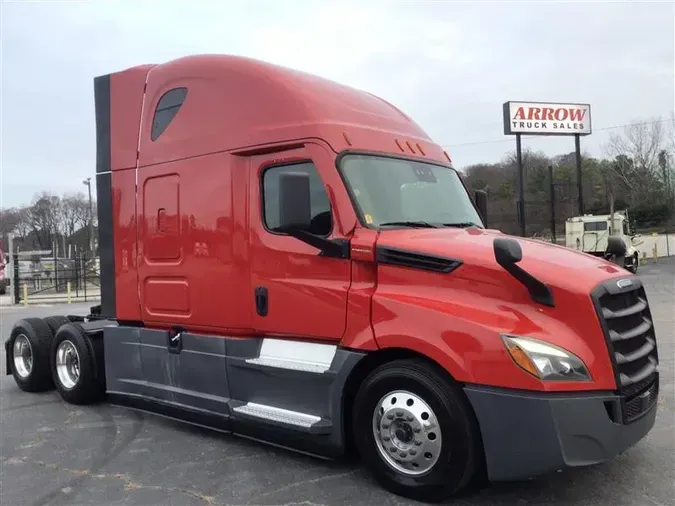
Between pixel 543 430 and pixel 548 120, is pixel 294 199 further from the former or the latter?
pixel 548 120

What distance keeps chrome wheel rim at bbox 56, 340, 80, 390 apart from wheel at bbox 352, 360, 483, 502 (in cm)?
390

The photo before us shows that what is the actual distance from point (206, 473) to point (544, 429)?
2486 mm

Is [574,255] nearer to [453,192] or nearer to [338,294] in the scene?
[453,192]

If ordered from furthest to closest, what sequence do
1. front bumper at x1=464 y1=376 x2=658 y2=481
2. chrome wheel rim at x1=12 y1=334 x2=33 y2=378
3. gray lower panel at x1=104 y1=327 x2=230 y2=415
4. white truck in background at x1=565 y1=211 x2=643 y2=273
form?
white truck in background at x1=565 y1=211 x2=643 y2=273
chrome wheel rim at x1=12 y1=334 x2=33 y2=378
gray lower panel at x1=104 y1=327 x2=230 y2=415
front bumper at x1=464 y1=376 x2=658 y2=481

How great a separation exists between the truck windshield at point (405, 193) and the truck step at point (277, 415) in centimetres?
149

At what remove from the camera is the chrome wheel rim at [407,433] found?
148 inches

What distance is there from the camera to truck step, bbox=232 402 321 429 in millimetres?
4324

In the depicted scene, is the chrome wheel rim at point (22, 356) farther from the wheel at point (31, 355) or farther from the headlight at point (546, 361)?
the headlight at point (546, 361)

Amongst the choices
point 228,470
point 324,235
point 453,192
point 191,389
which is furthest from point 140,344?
point 453,192

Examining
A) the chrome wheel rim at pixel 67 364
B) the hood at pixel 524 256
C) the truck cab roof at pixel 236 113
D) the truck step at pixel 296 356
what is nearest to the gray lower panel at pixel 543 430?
the hood at pixel 524 256

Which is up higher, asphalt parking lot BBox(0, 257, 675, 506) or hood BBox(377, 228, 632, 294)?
hood BBox(377, 228, 632, 294)

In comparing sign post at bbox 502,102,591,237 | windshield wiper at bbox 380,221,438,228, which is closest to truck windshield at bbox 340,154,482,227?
windshield wiper at bbox 380,221,438,228

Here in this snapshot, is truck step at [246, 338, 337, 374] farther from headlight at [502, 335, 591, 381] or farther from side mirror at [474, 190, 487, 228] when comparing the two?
side mirror at [474, 190, 487, 228]

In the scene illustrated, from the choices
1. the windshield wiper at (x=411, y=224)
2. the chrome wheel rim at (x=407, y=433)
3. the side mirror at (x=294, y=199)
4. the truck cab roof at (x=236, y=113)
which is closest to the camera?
the chrome wheel rim at (x=407, y=433)
